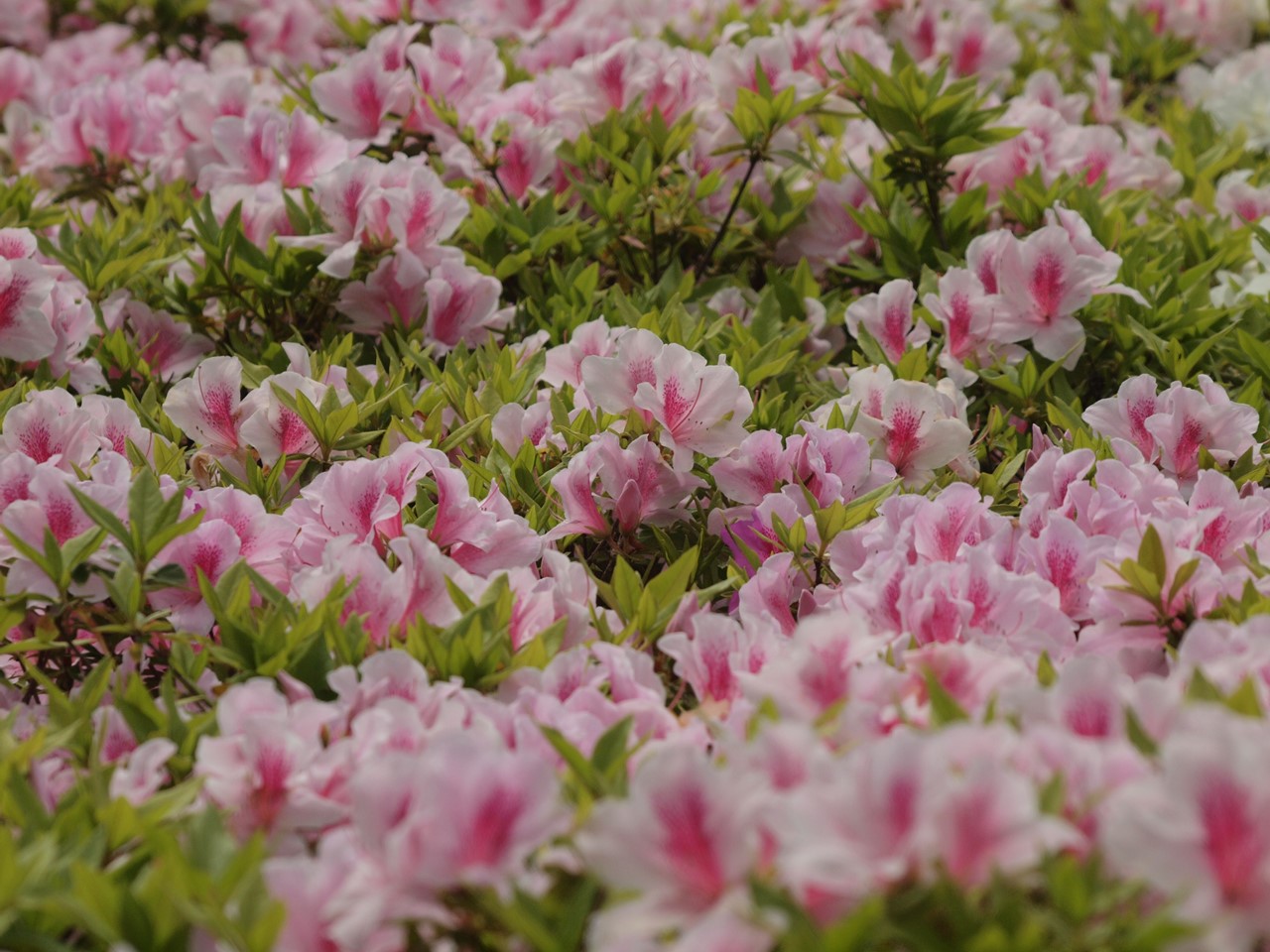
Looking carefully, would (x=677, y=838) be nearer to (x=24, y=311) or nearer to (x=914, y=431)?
(x=914, y=431)

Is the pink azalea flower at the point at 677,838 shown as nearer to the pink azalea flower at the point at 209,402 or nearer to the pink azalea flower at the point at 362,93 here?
the pink azalea flower at the point at 209,402

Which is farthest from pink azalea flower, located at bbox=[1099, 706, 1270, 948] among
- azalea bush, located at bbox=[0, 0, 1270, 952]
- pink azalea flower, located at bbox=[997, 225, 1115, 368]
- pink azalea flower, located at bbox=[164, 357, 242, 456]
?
pink azalea flower, located at bbox=[164, 357, 242, 456]

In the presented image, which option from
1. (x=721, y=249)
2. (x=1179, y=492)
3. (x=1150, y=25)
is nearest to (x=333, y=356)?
(x=721, y=249)

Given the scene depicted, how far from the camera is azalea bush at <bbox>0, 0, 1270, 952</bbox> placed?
1167mm

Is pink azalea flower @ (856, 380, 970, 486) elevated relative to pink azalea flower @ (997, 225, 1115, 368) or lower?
lower

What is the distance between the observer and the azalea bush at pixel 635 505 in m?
1.17

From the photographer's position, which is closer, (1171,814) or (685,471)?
(1171,814)

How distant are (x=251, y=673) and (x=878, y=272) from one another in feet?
5.26

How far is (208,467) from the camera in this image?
218 cm

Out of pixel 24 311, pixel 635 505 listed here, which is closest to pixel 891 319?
pixel 635 505

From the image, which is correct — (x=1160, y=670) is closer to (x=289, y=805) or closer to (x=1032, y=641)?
(x=1032, y=641)

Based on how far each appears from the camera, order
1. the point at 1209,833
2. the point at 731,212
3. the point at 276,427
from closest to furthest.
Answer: the point at 1209,833
the point at 276,427
the point at 731,212

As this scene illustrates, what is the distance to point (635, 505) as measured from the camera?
6.59ft

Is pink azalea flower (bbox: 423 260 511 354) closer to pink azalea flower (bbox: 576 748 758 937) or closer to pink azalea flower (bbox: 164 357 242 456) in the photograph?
pink azalea flower (bbox: 164 357 242 456)
